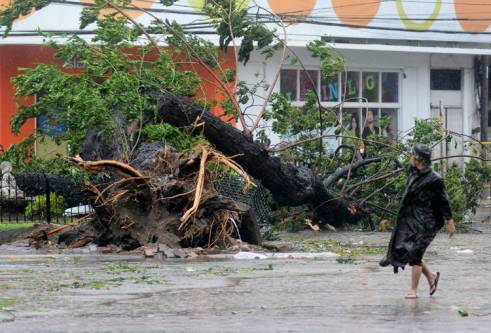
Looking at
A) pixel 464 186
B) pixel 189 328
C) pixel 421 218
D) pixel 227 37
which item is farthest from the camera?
pixel 464 186

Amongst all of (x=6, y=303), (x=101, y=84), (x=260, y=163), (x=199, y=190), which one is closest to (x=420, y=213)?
(x=6, y=303)

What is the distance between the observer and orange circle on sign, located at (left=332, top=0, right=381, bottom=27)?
3161 centimetres

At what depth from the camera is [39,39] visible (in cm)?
2872

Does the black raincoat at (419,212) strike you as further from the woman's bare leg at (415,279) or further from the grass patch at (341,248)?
the grass patch at (341,248)

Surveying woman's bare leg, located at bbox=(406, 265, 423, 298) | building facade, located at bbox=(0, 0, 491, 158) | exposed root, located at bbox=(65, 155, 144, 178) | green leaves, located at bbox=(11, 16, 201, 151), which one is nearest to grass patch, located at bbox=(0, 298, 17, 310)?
woman's bare leg, located at bbox=(406, 265, 423, 298)

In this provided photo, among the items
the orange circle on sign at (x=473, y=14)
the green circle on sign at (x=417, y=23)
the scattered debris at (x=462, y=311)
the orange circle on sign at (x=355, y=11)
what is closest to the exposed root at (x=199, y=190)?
the scattered debris at (x=462, y=311)

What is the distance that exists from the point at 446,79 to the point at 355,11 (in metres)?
4.80

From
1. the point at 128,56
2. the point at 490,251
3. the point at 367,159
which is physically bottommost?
the point at 490,251

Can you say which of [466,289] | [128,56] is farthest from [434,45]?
[466,289]

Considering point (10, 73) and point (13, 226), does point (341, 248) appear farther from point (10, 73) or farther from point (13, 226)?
point (10, 73)

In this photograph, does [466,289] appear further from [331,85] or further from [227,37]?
[331,85]

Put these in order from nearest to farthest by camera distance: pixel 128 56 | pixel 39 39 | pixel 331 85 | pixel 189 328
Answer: pixel 189 328, pixel 128 56, pixel 39 39, pixel 331 85

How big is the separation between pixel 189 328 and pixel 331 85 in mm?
25435

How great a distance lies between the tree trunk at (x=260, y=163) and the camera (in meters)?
16.3
